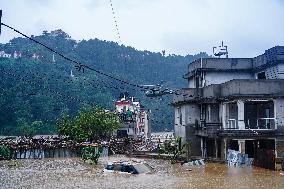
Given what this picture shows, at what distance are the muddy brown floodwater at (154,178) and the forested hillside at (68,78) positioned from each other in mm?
11662

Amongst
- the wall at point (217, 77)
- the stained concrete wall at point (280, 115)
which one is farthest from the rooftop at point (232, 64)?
the stained concrete wall at point (280, 115)

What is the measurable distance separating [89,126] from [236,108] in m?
21.1

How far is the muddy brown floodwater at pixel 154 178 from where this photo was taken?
794 inches

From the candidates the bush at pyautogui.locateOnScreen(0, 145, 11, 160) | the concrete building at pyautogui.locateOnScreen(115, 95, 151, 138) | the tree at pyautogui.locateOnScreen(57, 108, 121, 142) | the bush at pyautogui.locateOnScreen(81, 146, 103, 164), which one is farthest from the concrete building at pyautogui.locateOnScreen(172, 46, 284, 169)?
the concrete building at pyautogui.locateOnScreen(115, 95, 151, 138)

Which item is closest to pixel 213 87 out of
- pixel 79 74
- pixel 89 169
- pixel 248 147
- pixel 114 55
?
pixel 248 147

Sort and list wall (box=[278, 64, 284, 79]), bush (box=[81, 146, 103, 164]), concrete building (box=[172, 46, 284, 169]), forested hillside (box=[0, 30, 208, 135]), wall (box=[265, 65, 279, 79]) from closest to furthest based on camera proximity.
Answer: concrete building (box=[172, 46, 284, 169])
bush (box=[81, 146, 103, 164])
wall (box=[278, 64, 284, 79])
wall (box=[265, 65, 279, 79])
forested hillside (box=[0, 30, 208, 135])

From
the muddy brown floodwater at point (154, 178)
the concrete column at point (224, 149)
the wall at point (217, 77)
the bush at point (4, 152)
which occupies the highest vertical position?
the wall at point (217, 77)

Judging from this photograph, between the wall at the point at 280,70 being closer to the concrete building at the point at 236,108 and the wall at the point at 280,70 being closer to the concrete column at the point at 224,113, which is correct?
the concrete building at the point at 236,108

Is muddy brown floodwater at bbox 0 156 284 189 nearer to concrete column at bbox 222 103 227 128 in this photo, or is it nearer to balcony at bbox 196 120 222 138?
balcony at bbox 196 120 222 138

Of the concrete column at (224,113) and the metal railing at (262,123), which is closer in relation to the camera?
the metal railing at (262,123)

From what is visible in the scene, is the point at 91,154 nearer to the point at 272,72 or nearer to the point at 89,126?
the point at 89,126

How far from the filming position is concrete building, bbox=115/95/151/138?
64875 mm

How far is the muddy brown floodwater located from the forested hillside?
11662 millimetres

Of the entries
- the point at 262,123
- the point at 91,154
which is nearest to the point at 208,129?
the point at 262,123
